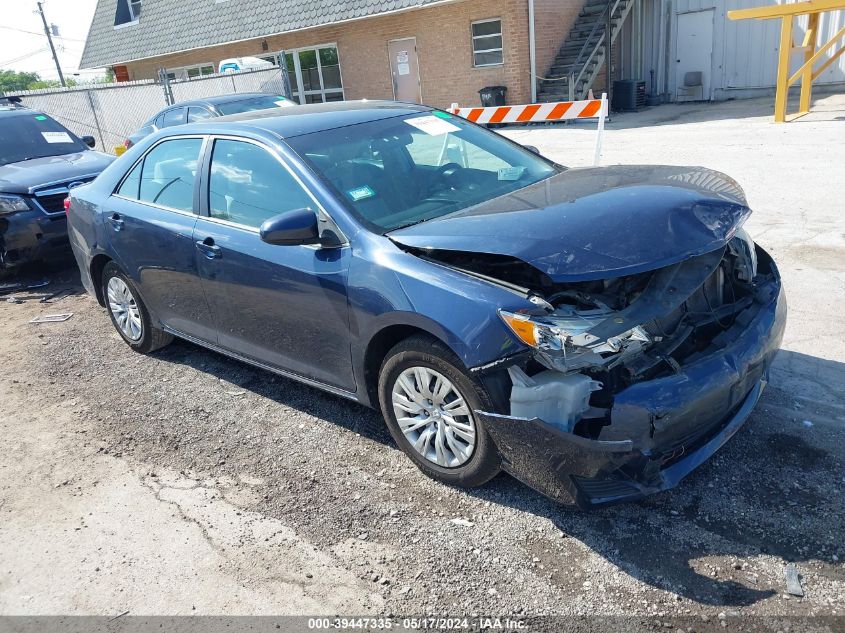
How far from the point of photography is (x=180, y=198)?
183 inches

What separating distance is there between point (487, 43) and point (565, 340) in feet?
55.4

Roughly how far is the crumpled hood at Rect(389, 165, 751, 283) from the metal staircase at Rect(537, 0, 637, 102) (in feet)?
49.1

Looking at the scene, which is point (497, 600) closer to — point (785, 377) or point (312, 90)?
point (785, 377)

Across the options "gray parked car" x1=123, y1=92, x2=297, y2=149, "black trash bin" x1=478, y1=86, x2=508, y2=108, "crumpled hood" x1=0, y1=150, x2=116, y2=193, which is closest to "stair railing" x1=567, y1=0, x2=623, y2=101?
"black trash bin" x1=478, y1=86, x2=508, y2=108

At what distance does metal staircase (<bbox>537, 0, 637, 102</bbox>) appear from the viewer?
58.7 feet

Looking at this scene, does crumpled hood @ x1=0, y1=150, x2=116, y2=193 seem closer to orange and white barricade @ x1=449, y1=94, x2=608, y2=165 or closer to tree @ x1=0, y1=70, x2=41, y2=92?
orange and white barricade @ x1=449, y1=94, x2=608, y2=165

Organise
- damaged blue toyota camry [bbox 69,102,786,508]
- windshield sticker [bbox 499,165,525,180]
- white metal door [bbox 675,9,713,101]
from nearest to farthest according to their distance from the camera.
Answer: damaged blue toyota camry [bbox 69,102,786,508], windshield sticker [bbox 499,165,525,180], white metal door [bbox 675,9,713,101]

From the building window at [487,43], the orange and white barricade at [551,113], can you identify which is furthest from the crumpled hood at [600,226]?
the building window at [487,43]

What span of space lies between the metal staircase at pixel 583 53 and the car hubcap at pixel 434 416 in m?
15.8

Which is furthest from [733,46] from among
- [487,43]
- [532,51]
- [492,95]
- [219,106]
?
[219,106]

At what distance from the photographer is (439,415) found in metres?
3.34

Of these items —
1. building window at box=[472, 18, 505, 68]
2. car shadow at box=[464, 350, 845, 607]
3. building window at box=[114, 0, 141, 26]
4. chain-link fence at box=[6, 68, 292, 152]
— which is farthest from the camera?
building window at box=[114, 0, 141, 26]

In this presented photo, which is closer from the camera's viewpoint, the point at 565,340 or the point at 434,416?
the point at 565,340

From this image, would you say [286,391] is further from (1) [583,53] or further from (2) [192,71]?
(2) [192,71]
